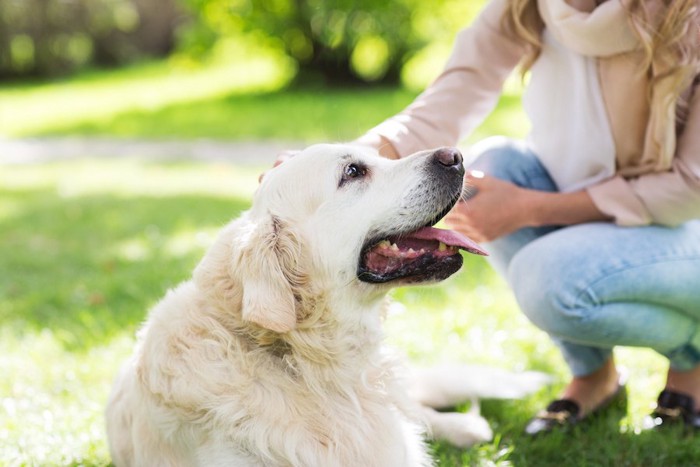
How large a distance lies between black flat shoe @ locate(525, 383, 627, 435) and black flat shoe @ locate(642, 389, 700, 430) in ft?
0.57

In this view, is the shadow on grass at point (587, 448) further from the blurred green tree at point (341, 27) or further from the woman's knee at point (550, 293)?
the blurred green tree at point (341, 27)

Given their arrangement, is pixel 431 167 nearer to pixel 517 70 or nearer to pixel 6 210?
pixel 517 70

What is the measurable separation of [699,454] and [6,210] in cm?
601

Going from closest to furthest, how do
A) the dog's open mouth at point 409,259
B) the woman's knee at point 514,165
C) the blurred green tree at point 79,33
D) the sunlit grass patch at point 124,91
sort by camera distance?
1. the dog's open mouth at point 409,259
2. the woman's knee at point 514,165
3. the sunlit grass patch at point 124,91
4. the blurred green tree at point 79,33

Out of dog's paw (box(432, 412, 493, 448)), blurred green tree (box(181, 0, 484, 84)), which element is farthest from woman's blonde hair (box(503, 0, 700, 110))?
blurred green tree (box(181, 0, 484, 84))

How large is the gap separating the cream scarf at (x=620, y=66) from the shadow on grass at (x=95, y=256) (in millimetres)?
2476

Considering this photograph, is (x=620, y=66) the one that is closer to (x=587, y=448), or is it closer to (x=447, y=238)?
(x=447, y=238)

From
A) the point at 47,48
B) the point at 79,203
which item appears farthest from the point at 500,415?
the point at 47,48

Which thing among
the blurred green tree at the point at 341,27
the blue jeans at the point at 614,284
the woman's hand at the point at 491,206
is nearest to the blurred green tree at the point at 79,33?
the blurred green tree at the point at 341,27

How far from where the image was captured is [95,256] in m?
5.63

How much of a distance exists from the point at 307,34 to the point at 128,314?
1126cm

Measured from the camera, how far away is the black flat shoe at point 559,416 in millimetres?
3158

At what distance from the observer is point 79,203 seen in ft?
24.0

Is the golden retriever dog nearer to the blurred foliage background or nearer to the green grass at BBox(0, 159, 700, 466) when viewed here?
the green grass at BBox(0, 159, 700, 466)
